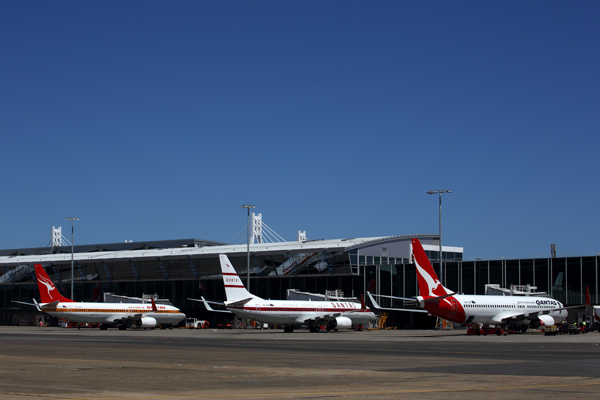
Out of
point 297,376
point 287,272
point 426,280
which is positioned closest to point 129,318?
point 287,272

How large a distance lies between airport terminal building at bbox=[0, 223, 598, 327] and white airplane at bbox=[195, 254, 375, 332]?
34.8 feet

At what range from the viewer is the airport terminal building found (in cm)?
7962

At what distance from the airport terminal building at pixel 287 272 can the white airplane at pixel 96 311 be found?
1434cm

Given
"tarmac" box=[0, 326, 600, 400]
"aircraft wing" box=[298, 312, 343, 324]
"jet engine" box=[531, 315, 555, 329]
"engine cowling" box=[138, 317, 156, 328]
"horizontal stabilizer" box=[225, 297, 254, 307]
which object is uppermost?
"tarmac" box=[0, 326, 600, 400]

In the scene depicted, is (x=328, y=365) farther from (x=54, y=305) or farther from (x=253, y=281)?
(x=253, y=281)

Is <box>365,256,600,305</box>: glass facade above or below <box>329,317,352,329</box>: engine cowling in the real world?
above

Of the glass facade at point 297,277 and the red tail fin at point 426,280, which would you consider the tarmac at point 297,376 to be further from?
the glass facade at point 297,277

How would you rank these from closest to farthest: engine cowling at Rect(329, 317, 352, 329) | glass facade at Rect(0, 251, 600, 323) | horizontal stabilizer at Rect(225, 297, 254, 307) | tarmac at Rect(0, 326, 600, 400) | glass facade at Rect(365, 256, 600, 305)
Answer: tarmac at Rect(0, 326, 600, 400) < horizontal stabilizer at Rect(225, 297, 254, 307) < glass facade at Rect(365, 256, 600, 305) < engine cowling at Rect(329, 317, 352, 329) < glass facade at Rect(0, 251, 600, 323)

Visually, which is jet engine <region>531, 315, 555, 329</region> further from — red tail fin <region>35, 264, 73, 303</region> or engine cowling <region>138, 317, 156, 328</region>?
red tail fin <region>35, 264, 73, 303</region>

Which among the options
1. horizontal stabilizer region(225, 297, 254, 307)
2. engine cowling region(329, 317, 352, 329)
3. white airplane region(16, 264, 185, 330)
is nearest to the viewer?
horizontal stabilizer region(225, 297, 254, 307)

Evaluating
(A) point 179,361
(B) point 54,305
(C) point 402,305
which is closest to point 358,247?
(C) point 402,305

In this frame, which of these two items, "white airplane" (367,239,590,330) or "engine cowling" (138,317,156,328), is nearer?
"white airplane" (367,239,590,330)

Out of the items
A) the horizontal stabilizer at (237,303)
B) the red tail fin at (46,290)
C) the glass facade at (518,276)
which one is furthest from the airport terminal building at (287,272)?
the horizontal stabilizer at (237,303)

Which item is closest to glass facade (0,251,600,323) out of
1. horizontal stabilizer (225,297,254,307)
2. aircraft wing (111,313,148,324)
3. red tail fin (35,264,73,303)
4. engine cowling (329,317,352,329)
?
engine cowling (329,317,352,329)
